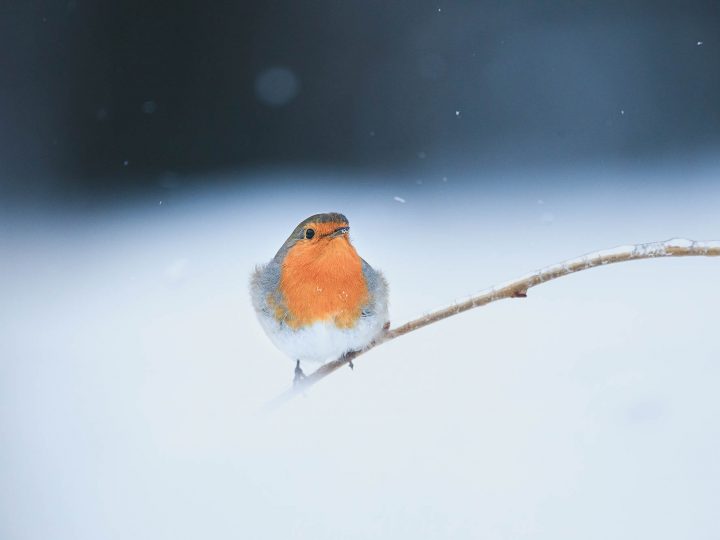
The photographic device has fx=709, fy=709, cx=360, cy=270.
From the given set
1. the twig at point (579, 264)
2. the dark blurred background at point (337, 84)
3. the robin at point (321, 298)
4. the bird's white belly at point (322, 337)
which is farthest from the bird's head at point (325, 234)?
the dark blurred background at point (337, 84)

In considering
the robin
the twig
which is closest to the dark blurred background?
the robin

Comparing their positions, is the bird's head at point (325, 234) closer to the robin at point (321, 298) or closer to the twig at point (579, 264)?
the robin at point (321, 298)

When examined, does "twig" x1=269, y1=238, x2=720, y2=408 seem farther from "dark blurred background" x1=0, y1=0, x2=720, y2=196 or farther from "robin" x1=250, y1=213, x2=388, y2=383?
"dark blurred background" x1=0, y1=0, x2=720, y2=196

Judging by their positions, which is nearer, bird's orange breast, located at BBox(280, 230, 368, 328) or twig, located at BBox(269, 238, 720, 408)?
twig, located at BBox(269, 238, 720, 408)

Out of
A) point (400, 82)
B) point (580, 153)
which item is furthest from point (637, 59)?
point (400, 82)

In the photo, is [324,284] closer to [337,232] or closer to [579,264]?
[337,232]

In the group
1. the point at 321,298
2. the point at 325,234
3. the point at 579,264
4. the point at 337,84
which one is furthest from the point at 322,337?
the point at 337,84

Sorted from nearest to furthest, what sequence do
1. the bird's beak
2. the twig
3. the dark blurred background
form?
the twig
the bird's beak
the dark blurred background
